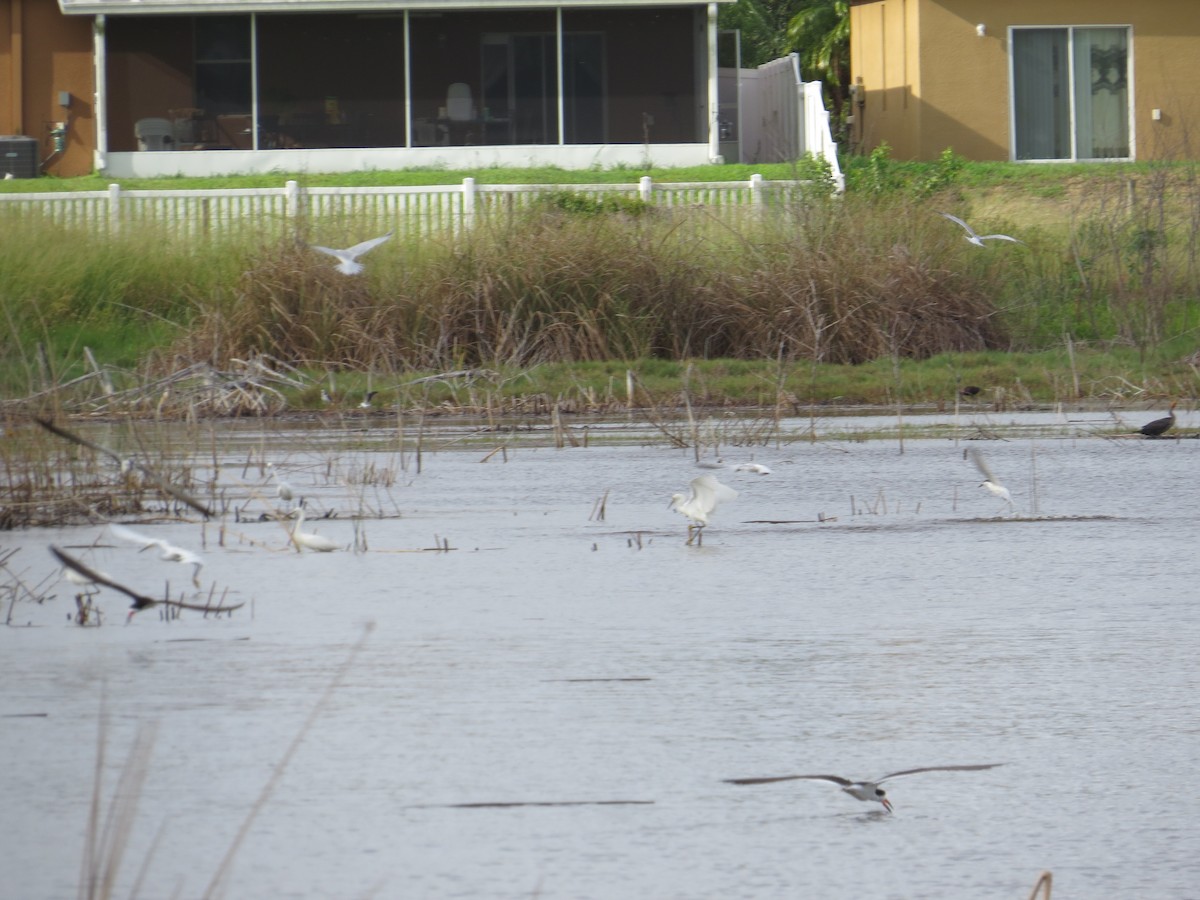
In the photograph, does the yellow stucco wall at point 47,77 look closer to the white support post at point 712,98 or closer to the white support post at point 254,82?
the white support post at point 254,82

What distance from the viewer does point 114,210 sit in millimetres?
18906

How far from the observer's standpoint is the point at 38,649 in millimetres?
5559

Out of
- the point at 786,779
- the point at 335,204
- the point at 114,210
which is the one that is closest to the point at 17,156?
the point at 114,210

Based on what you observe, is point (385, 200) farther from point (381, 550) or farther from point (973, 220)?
point (381, 550)

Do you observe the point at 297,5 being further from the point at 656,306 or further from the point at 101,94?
the point at 656,306

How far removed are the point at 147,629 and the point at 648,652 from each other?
153 centimetres

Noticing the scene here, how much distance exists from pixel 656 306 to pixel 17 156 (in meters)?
13.4

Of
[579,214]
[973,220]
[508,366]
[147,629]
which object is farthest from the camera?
[973,220]

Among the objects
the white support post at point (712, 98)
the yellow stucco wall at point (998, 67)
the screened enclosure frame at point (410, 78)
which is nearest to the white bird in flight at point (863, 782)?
the white support post at point (712, 98)

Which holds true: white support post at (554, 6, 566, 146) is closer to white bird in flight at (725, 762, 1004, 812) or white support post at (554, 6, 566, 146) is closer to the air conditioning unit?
the air conditioning unit

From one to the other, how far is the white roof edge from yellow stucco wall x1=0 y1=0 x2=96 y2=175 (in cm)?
212

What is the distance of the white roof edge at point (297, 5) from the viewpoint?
25766 millimetres

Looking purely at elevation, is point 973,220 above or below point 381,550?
above

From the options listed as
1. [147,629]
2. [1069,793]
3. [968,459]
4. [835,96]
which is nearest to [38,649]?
[147,629]
